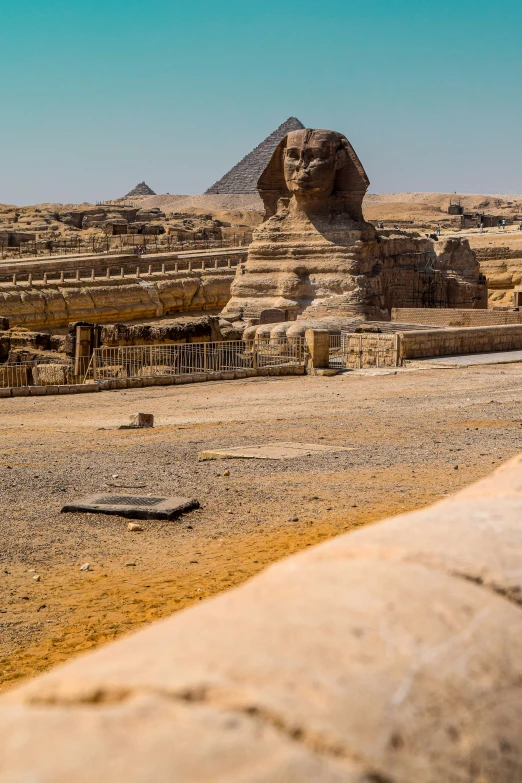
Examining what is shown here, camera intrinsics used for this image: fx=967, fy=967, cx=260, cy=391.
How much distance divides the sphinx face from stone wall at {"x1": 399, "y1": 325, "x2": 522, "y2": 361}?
790 cm

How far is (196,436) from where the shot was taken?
11.5 m

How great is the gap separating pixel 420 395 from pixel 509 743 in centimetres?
1411

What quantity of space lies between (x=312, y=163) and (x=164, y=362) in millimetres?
10188

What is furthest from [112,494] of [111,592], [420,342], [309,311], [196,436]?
[309,311]

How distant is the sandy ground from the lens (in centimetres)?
555

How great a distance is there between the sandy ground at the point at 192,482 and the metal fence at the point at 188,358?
2978mm

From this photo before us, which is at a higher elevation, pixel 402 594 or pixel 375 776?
pixel 402 594

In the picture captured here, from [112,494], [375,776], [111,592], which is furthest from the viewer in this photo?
[112,494]

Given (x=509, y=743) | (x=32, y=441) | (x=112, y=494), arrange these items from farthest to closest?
(x=32, y=441) → (x=112, y=494) → (x=509, y=743)

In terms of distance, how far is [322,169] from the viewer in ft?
90.2

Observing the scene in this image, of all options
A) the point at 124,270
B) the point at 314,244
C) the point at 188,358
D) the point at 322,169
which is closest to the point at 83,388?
the point at 188,358

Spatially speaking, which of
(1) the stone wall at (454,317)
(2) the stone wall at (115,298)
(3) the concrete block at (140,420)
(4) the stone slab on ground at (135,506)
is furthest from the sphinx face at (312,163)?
(4) the stone slab on ground at (135,506)

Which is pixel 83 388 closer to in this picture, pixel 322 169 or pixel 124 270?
pixel 322 169

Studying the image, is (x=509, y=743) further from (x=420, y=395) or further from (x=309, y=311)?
(x=309, y=311)
